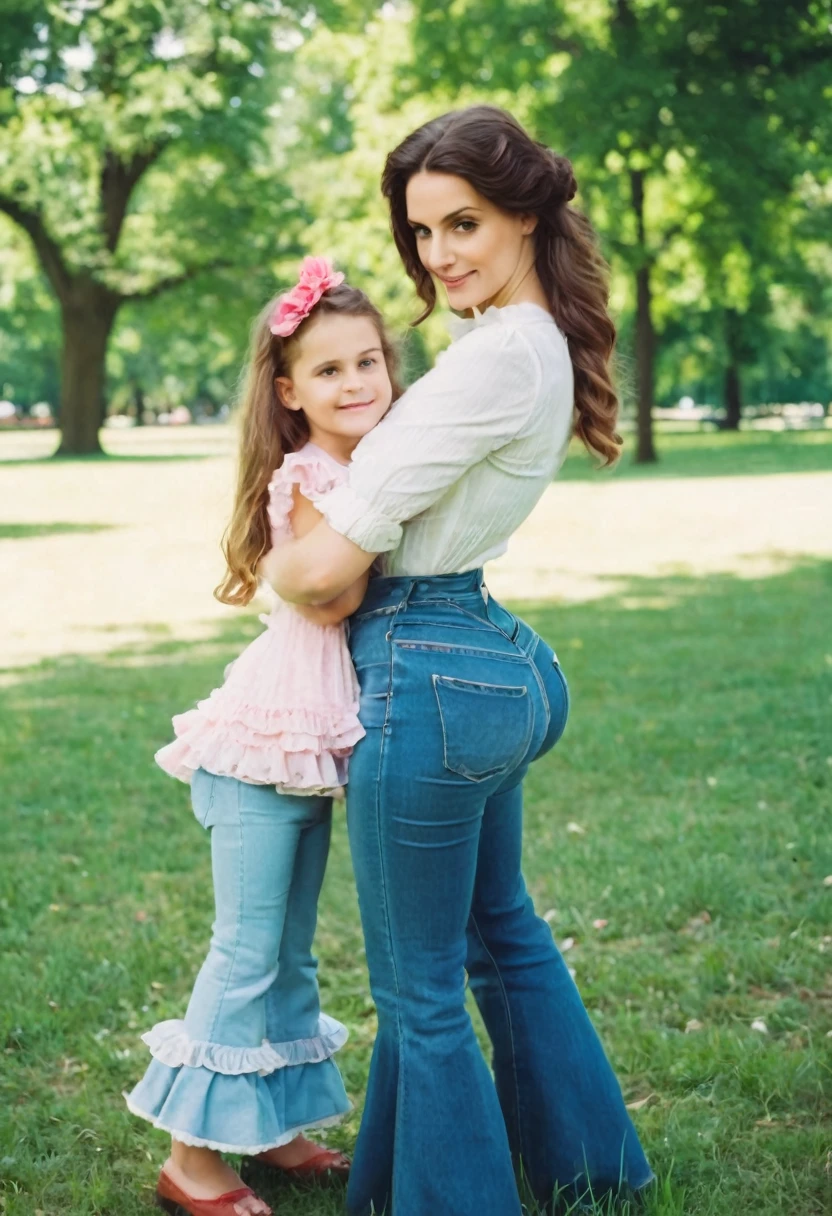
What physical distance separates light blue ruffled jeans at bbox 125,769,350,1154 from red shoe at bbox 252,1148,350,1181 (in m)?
0.21

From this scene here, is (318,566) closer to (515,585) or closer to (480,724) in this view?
(480,724)

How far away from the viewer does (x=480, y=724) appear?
278 centimetres

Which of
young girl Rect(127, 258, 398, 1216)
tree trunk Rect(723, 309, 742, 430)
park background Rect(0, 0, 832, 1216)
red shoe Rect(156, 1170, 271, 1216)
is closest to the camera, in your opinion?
young girl Rect(127, 258, 398, 1216)

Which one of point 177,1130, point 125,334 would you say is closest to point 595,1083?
point 177,1130

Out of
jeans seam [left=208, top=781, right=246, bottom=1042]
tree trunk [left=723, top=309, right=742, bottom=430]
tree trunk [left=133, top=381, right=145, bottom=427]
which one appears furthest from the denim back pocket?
tree trunk [left=133, top=381, right=145, bottom=427]

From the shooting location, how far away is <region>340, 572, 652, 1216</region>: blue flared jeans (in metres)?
2.78

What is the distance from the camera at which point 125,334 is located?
175 feet

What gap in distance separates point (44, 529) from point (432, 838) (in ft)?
56.9

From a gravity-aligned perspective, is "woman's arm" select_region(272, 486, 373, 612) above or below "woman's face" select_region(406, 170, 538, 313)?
below

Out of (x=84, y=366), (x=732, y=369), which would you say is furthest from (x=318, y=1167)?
(x=732, y=369)

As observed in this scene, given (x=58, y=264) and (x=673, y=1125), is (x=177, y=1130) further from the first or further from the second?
(x=58, y=264)

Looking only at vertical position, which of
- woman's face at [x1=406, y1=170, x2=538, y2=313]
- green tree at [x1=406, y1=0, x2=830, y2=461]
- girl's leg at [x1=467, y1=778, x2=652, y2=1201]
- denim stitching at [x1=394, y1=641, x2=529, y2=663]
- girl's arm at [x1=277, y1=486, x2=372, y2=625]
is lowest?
girl's leg at [x1=467, y1=778, x2=652, y2=1201]

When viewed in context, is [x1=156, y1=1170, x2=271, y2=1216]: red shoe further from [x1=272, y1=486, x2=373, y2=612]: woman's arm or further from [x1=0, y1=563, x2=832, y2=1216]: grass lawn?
[x1=272, y1=486, x2=373, y2=612]: woman's arm

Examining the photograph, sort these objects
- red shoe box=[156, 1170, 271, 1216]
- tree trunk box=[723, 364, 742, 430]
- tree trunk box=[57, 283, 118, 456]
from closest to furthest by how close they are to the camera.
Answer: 1. red shoe box=[156, 1170, 271, 1216]
2. tree trunk box=[57, 283, 118, 456]
3. tree trunk box=[723, 364, 742, 430]
